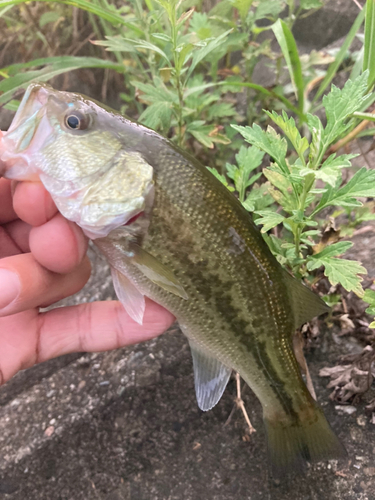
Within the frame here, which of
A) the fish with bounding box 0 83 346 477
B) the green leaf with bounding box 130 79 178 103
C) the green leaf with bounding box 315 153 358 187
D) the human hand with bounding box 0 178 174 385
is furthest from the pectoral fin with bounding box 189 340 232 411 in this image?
the green leaf with bounding box 130 79 178 103

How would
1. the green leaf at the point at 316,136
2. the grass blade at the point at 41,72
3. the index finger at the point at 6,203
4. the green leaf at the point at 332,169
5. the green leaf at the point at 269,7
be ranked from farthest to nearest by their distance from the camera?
the green leaf at the point at 269,7 → the grass blade at the point at 41,72 → the index finger at the point at 6,203 → the green leaf at the point at 316,136 → the green leaf at the point at 332,169

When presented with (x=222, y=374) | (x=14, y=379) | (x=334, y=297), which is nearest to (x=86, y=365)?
(x=14, y=379)

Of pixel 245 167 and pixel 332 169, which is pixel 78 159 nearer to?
pixel 245 167

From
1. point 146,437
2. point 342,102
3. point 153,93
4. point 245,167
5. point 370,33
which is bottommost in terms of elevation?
point 146,437

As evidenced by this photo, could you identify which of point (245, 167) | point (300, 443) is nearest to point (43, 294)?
point (245, 167)

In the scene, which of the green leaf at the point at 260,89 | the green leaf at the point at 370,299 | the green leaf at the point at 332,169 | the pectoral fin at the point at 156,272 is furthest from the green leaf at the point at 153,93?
the green leaf at the point at 370,299

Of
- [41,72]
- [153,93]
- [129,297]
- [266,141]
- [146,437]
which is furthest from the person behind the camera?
[41,72]

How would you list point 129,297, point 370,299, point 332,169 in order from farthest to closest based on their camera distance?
point 129,297, point 370,299, point 332,169

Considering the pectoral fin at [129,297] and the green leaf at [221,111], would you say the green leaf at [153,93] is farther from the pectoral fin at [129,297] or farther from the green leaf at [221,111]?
the pectoral fin at [129,297]

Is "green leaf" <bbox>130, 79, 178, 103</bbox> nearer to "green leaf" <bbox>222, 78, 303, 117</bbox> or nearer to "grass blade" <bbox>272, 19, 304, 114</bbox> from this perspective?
"green leaf" <bbox>222, 78, 303, 117</bbox>
